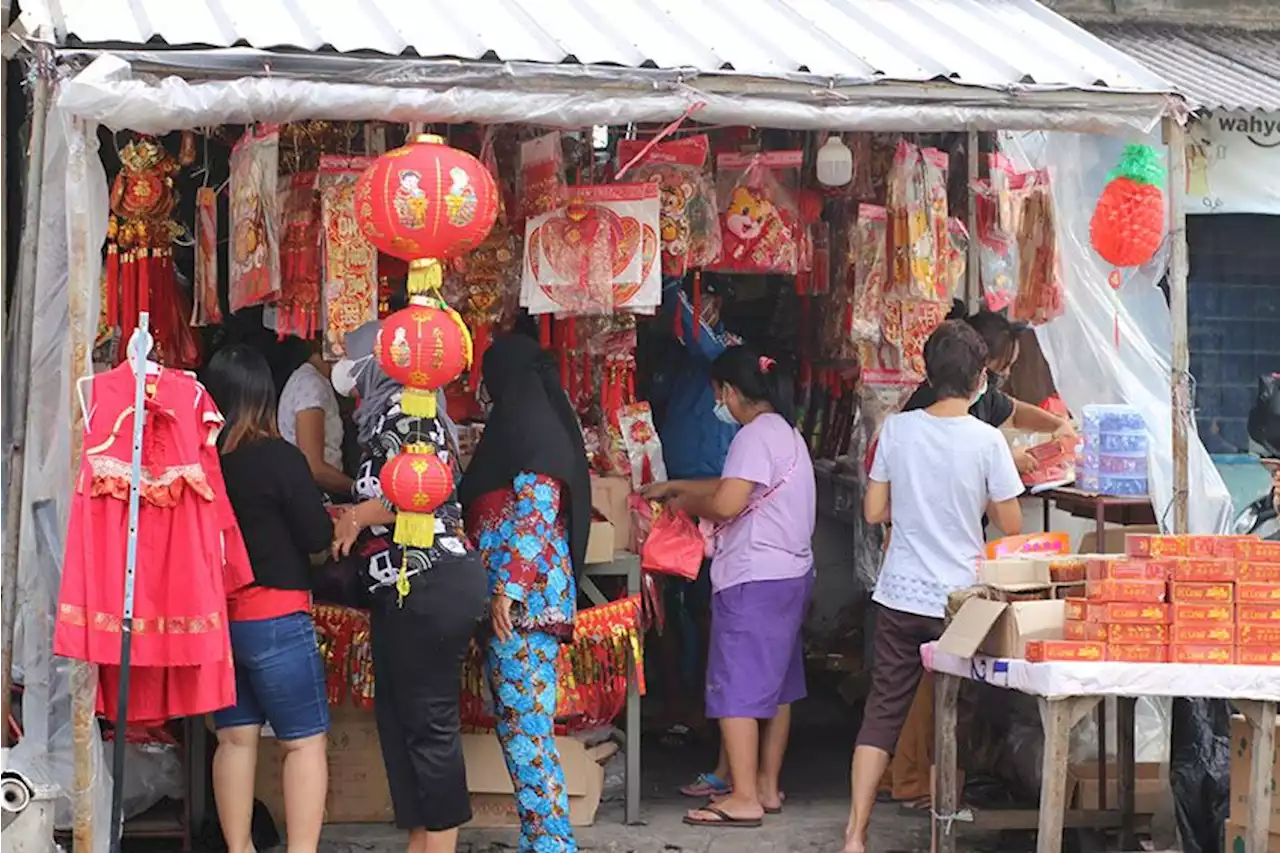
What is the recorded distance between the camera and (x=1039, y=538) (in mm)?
6180

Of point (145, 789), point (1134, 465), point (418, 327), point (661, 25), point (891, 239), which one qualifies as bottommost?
point (145, 789)

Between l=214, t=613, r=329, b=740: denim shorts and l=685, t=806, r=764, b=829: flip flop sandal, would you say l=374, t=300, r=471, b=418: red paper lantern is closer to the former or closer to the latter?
l=214, t=613, r=329, b=740: denim shorts

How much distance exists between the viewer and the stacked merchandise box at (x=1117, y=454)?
6.92 meters

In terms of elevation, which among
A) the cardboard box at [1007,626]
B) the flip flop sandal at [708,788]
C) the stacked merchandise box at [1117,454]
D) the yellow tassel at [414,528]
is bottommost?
the flip flop sandal at [708,788]

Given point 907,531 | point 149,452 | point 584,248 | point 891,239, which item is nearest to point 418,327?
point 149,452

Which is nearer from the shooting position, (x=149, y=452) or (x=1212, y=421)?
(x=149, y=452)

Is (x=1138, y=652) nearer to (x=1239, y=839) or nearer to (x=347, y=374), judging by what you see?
(x=1239, y=839)

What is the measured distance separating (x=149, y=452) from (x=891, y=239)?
11.0 feet

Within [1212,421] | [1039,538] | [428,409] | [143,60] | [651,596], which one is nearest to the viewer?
[143,60]

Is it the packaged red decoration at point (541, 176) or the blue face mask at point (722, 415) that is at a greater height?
the packaged red decoration at point (541, 176)

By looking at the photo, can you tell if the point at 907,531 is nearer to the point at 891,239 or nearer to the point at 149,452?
the point at 891,239

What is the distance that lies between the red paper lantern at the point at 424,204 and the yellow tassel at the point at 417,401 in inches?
12.4

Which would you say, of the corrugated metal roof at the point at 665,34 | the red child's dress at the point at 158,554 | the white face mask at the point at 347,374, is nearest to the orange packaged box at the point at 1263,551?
the corrugated metal roof at the point at 665,34

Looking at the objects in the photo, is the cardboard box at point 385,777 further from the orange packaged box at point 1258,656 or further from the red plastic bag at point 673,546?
the orange packaged box at point 1258,656
